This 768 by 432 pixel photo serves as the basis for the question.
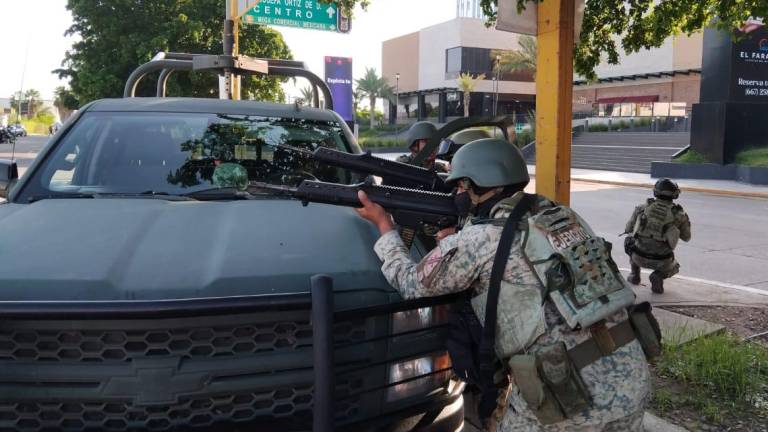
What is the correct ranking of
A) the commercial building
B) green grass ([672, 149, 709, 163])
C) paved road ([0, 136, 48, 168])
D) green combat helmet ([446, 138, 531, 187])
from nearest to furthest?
1. green combat helmet ([446, 138, 531, 187])
2. green grass ([672, 149, 709, 163])
3. paved road ([0, 136, 48, 168])
4. the commercial building

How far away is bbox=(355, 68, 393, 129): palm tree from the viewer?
73.6 meters

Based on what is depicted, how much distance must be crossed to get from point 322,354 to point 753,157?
21.6 metres

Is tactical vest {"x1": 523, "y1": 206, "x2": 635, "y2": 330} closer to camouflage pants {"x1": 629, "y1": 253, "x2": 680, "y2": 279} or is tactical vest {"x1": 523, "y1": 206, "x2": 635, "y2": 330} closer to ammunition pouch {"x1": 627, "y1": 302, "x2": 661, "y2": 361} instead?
ammunition pouch {"x1": 627, "y1": 302, "x2": 661, "y2": 361}

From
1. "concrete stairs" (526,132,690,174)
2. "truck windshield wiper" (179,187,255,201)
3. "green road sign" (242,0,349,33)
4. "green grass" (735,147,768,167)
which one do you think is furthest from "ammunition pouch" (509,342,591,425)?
"concrete stairs" (526,132,690,174)

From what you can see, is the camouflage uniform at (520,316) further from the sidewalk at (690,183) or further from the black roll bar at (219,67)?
the sidewalk at (690,183)

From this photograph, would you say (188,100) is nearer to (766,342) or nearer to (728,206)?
(766,342)

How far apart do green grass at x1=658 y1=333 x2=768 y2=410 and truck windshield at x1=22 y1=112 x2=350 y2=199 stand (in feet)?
7.82

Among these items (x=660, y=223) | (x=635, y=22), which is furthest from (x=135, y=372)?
(x=660, y=223)

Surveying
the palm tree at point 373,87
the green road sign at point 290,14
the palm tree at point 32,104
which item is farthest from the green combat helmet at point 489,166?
the palm tree at point 373,87

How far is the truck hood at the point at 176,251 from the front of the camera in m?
1.96

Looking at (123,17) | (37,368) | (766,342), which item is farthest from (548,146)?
(123,17)

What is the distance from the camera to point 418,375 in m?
2.21

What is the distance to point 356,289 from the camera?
83.4 inches

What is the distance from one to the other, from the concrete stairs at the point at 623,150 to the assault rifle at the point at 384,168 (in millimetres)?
23675
